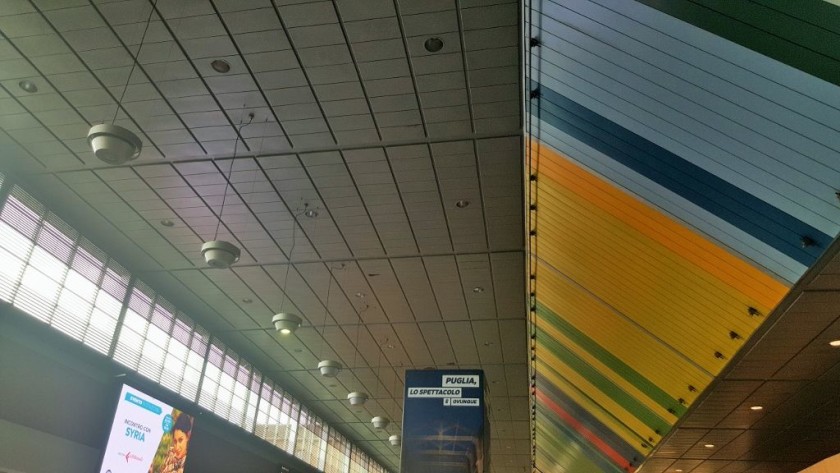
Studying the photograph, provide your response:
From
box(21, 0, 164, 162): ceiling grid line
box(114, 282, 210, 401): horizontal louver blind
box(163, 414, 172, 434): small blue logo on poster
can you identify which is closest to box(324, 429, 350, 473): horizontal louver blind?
box(114, 282, 210, 401): horizontal louver blind

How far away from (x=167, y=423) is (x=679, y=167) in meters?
→ 12.0

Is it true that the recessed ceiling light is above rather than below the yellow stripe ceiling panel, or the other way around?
above

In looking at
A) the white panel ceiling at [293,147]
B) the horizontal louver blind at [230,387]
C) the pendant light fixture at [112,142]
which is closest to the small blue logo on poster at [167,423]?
the horizontal louver blind at [230,387]

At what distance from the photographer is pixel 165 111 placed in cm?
874

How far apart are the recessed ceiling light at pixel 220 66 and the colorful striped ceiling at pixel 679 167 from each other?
3.99 m

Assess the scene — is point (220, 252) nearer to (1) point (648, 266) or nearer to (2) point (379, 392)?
(1) point (648, 266)

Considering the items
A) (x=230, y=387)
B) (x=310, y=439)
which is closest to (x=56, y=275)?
(x=230, y=387)

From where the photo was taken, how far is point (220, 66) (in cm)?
789

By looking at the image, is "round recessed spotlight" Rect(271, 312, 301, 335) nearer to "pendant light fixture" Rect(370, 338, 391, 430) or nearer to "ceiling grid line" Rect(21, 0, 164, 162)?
"ceiling grid line" Rect(21, 0, 164, 162)

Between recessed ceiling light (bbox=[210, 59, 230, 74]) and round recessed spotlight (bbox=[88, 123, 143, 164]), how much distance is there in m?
1.68

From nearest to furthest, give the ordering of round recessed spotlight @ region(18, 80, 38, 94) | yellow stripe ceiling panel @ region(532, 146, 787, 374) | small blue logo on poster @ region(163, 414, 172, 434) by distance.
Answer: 1. yellow stripe ceiling panel @ region(532, 146, 787, 374)
2. round recessed spotlight @ region(18, 80, 38, 94)
3. small blue logo on poster @ region(163, 414, 172, 434)

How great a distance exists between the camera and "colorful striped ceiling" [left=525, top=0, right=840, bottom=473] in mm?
5527

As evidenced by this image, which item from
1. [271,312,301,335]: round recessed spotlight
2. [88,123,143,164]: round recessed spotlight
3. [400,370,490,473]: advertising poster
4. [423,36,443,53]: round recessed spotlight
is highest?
[423,36,443,53]: round recessed spotlight

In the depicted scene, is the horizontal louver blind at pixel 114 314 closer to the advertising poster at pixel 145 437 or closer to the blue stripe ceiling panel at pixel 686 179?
the advertising poster at pixel 145 437
